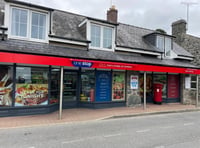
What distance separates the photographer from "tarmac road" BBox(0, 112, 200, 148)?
5.03 meters

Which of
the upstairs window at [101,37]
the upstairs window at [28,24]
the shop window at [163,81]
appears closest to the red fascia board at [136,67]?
the shop window at [163,81]

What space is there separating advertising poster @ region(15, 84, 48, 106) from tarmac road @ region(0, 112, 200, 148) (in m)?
2.30

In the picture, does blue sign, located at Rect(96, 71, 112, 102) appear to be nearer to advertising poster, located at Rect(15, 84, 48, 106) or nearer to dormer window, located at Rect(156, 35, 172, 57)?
advertising poster, located at Rect(15, 84, 48, 106)

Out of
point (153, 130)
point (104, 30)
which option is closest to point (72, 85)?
point (104, 30)

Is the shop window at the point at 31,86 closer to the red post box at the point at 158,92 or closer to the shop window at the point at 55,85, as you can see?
the shop window at the point at 55,85

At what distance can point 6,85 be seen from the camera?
8219mm

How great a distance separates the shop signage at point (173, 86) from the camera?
1416cm

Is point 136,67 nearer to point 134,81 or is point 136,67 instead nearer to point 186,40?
point 134,81

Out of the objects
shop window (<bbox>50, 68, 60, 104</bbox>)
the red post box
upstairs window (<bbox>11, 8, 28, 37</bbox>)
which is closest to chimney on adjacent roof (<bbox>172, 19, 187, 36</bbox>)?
the red post box

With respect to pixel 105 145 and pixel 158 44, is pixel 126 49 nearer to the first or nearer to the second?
pixel 158 44

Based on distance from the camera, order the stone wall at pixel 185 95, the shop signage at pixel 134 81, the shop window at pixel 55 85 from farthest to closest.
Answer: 1. the stone wall at pixel 185 95
2. the shop signage at pixel 134 81
3. the shop window at pixel 55 85

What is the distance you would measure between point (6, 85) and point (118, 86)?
694 centimetres

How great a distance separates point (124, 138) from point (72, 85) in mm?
5968

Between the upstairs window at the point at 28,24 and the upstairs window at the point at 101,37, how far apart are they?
333 cm
